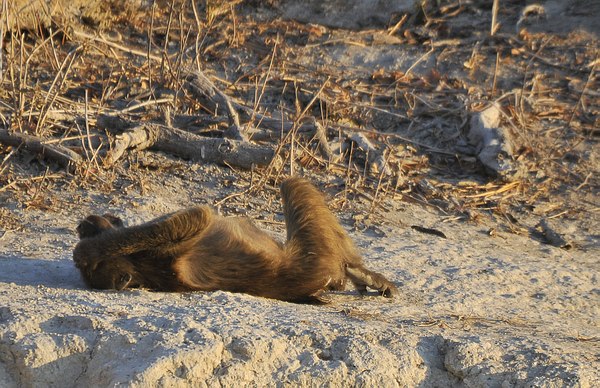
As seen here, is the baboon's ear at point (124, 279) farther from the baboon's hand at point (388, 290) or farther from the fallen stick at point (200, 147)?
the fallen stick at point (200, 147)

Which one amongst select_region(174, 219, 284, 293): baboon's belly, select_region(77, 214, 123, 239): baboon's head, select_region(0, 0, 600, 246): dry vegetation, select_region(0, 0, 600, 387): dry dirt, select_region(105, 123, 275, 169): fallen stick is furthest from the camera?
select_region(105, 123, 275, 169): fallen stick

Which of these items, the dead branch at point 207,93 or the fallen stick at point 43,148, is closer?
the fallen stick at point 43,148

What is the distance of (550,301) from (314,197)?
159 cm

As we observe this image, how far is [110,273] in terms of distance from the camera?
515cm

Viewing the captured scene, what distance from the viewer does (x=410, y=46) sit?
11.4 m

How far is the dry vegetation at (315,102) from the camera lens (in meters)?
Answer: 7.95

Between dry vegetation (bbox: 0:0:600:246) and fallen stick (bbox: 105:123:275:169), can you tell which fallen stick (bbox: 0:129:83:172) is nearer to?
dry vegetation (bbox: 0:0:600:246)

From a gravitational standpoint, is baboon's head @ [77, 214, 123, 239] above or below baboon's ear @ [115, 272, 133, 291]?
above

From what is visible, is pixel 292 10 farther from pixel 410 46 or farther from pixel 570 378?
pixel 570 378

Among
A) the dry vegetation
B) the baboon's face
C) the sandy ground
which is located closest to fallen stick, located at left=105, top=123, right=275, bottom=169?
the dry vegetation

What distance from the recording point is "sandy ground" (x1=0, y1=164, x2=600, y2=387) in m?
4.32

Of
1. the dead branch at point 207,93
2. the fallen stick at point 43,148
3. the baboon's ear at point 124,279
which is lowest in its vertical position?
the fallen stick at point 43,148

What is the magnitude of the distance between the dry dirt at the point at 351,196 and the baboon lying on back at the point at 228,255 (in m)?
0.12

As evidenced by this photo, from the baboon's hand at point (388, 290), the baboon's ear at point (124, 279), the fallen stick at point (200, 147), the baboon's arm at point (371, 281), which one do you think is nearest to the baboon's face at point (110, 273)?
the baboon's ear at point (124, 279)
